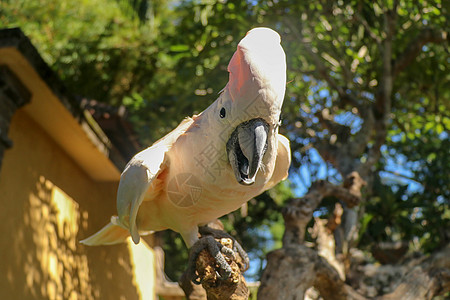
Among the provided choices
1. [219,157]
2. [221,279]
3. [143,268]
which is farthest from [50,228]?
[219,157]

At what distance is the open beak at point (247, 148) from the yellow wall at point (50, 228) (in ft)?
8.70

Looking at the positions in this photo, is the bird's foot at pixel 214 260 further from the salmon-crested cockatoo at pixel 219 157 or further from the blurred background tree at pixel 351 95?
the blurred background tree at pixel 351 95

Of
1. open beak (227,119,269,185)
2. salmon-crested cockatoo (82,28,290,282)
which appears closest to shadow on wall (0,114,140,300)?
salmon-crested cockatoo (82,28,290,282)

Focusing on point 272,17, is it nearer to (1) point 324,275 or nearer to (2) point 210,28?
(2) point 210,28

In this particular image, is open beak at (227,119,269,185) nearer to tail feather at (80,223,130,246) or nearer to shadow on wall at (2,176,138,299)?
tail feather at (80,223,130,246)

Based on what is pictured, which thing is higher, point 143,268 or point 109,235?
point 109,235

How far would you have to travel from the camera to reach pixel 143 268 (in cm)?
616

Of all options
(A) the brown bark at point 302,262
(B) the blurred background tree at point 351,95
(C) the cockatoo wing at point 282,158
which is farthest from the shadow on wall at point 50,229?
(C) the cockatoo wing at point 282,158

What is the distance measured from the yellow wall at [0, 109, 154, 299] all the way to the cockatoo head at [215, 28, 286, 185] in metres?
2.67

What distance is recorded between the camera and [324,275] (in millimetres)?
3977

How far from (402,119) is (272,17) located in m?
2.59

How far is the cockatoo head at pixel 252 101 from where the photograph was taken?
6.92 ft

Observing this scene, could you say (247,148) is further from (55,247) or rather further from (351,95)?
(351,95)

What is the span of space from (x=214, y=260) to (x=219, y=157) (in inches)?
20.5
